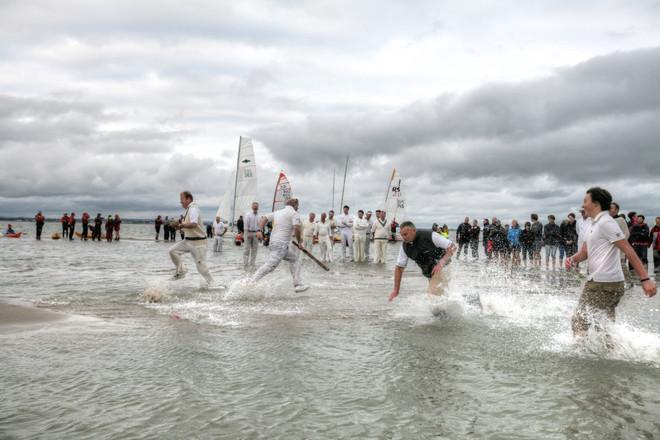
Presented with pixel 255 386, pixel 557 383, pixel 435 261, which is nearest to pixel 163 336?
pixel 255 386

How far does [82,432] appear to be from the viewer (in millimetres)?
3436

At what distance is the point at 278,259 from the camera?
1045 centimetres

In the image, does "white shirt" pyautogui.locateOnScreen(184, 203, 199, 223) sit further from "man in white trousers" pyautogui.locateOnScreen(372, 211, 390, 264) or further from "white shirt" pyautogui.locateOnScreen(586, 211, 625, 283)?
"man in white trousers" pyautogui.locateOnScreen(372, 211, 390, 264)

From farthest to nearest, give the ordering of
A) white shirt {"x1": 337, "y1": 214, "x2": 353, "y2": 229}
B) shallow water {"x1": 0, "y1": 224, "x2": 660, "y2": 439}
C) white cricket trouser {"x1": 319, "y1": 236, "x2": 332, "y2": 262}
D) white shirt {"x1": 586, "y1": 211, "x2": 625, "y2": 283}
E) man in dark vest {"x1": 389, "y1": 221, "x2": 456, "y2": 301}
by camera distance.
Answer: white shirt {"x1": 337, "y1": 214, "x2": 353, "y2": 229}, white cricket trouser {"x1": 319, "y1": 236, "x2": 332, "y2": 262}, man in dark vest {"x1": 389, "y1": 221, "x2": 456, "y2": 301}, white shirt {"x1": 586, "y1": 211, "x2": 625, "y2": 283}, shallow water {"x1": 0, "y1": 224, "x2": 660, "y2": 439}

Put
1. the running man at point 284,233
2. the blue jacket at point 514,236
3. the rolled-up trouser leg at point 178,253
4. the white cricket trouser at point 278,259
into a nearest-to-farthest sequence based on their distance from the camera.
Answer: the white cricket trouser at point 278,259 → the running man at point 284,233 → the rolled-up trouser leg at point 178,253 → the blue jacket at point 514,236

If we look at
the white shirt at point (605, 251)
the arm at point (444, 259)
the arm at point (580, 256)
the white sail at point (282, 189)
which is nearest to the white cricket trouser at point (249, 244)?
the arm at point (444, 259)

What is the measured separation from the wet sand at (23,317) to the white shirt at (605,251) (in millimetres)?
6724

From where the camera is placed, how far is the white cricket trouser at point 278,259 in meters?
10.3

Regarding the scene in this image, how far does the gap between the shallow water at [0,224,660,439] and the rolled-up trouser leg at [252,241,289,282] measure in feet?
3.77

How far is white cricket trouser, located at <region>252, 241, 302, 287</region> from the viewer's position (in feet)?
33.7

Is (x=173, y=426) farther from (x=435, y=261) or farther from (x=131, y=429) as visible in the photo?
(x=435, y=261)

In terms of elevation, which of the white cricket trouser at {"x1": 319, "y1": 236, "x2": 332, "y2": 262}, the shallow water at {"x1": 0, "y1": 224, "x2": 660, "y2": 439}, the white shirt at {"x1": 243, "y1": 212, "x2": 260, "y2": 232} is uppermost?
the white shirt at {"x1": 243, "y1": 212, "x2": 260, "y2": 232}

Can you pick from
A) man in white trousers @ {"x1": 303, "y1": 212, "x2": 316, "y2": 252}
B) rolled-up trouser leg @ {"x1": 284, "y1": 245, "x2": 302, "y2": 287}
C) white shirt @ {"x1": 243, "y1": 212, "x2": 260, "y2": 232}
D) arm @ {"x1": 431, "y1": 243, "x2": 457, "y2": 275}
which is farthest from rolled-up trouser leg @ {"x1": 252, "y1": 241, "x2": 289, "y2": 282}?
man in white trousers @ {"x1": 303, "y1": 212, "x2": 316, "y2": 252}

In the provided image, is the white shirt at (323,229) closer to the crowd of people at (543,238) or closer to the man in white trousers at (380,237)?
the man in white trousers at (380,237)
